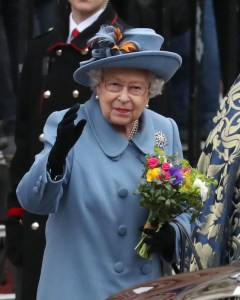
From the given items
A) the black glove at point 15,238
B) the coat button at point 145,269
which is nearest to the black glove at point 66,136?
the coat button at point 145,269

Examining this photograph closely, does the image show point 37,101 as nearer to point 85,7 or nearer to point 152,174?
point 85,7

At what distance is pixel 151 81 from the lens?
500 cm

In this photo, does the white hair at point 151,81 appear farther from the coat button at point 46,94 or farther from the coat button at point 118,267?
the coat button at point 46,94

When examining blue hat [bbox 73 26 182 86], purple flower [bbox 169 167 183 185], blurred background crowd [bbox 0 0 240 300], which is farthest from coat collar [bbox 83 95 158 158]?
blurred background crowd [bbox 0 0 240 300]

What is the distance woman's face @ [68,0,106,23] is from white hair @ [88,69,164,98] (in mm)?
892

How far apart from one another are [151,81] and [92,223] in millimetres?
568

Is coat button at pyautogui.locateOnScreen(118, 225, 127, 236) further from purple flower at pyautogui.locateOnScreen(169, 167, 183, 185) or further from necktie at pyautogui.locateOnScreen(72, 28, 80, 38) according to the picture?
necktie at pyautogui.locateOnScreen(72, 28, 80, 38)

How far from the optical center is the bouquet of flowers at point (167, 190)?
477 cm

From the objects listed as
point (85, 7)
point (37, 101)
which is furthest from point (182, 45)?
point (85, 7)

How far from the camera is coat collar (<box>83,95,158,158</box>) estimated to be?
16.2 ft

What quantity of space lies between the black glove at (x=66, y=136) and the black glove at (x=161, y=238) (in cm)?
41

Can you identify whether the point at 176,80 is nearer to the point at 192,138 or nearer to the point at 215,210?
the point at 192,138

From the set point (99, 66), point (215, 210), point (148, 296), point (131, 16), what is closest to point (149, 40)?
point (99, 66)

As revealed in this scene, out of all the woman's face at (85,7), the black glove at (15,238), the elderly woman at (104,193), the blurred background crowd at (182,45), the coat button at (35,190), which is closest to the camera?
the coat button at (35,190)
